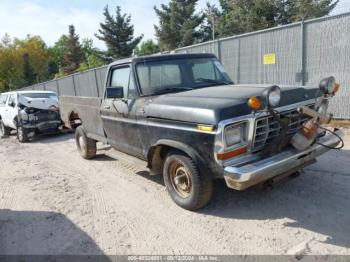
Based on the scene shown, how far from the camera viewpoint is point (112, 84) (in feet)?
20.5

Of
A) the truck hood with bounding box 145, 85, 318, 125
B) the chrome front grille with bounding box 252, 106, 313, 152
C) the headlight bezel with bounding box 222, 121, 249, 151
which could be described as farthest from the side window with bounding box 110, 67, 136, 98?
the chrome front grille with bounding box 252, 106, 313, 152

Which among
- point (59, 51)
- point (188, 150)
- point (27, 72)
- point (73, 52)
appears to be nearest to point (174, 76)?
point (188, 150)

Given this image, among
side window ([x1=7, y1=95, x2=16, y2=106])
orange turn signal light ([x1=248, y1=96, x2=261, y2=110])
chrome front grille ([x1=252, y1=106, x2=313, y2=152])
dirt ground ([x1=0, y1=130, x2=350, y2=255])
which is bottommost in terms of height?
dirt ground ([x1=0, y1=130, x2=350, y2=255])

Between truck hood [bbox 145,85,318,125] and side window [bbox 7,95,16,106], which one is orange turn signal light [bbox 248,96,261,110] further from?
side window [bbox 7,95,16,106]

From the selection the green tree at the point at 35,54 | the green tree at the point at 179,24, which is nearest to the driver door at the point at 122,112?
the green tree at the point at 179,24

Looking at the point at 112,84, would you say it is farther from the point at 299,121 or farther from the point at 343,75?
the point at 343,75

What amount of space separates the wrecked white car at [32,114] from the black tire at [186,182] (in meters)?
8.22

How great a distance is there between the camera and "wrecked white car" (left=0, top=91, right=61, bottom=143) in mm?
11516

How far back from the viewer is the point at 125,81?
225 inches

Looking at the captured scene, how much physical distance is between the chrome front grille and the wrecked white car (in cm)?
937

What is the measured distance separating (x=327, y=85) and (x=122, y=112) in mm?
3114

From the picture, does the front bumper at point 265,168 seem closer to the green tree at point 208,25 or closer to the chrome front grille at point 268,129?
the chrome front grille at point 268,129

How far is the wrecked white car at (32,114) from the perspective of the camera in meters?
11.5

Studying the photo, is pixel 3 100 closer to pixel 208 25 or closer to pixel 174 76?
pixel 174 76
